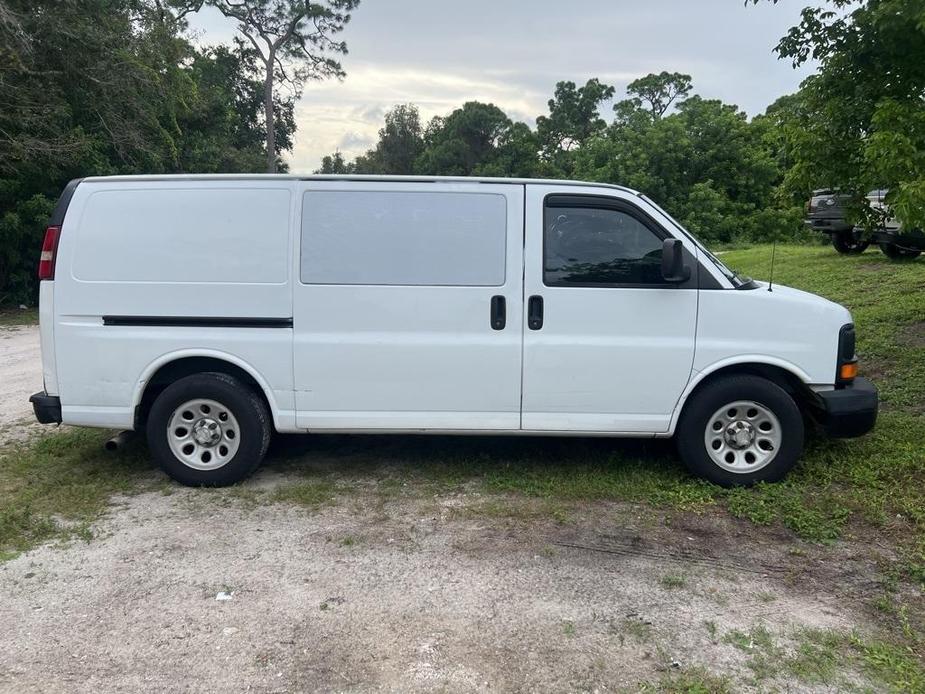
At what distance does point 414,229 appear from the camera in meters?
4.58

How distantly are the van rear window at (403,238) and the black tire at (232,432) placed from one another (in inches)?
35.0

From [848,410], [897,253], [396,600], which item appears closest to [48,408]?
[396,600]

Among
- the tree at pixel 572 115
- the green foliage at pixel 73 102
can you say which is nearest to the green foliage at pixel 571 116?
the tree at pixel 572 115

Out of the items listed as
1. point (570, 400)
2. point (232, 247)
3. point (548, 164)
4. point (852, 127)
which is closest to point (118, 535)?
point (232, 247)

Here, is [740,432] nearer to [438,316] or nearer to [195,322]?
[438,316]

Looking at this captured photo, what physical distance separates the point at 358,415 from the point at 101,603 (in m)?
1.83

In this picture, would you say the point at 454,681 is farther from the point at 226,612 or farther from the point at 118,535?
the point at 118,535

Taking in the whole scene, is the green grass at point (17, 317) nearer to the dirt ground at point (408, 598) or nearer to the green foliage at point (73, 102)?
the green foliage at point (73, 102)

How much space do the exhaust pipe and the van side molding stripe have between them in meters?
1.06

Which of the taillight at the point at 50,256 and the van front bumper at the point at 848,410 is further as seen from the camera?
the taillight at the point at 50,256

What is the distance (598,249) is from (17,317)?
1378cm

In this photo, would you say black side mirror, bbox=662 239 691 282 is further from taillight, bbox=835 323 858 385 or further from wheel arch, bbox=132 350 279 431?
wheel arch, bbox=132 350 279 431

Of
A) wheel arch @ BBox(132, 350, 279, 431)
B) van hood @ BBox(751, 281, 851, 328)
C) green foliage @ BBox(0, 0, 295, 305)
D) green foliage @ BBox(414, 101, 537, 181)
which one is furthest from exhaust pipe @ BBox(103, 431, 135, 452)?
green foliage @ BBox(414, 101, 537, 181)

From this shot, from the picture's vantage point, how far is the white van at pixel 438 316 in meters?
4.55
